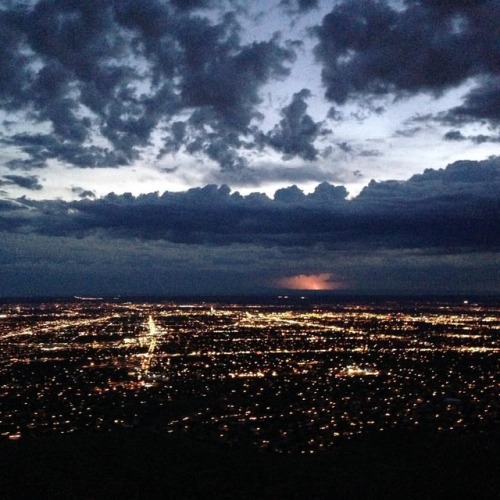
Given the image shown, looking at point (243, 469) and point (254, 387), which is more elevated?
point (254, 387)

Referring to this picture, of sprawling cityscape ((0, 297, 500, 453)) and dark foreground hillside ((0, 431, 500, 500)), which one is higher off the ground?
sprawling cityscape ((0, 297, 500, 453))

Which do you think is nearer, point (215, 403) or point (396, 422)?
point (396, 422)

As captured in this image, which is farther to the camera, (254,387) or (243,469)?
(254,387)

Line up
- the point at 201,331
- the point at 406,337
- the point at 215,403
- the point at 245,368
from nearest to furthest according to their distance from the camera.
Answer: the point at 215,403
the point at 245,368
the point at 406,337
the point at 201,331

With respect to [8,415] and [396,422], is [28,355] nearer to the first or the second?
[8,415]

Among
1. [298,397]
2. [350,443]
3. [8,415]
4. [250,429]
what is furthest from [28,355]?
[350,443]
